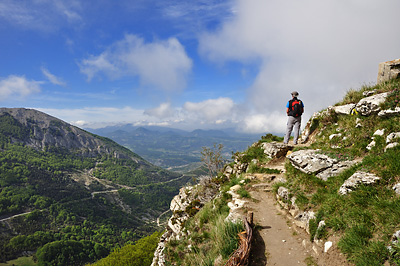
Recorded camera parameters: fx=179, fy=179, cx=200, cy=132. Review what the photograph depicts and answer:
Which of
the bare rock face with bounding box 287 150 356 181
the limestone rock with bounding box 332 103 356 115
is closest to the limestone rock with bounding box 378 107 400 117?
the limestone rock with bounding box 332 103 356 115

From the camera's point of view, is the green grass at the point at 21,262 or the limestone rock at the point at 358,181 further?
the green grass at the point at 21,262

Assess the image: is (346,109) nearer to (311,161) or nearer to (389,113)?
(389,113)

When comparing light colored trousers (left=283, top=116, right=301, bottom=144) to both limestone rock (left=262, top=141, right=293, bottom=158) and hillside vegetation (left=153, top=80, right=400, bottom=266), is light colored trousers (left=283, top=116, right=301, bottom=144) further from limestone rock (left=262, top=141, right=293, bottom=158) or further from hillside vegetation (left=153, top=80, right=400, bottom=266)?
hillside vegetation (left=153, top=80, right=400, bottom=266)

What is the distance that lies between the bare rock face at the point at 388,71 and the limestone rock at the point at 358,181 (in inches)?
392

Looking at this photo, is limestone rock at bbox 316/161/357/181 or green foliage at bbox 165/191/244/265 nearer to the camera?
green foliage at bbox 165/191/244/265

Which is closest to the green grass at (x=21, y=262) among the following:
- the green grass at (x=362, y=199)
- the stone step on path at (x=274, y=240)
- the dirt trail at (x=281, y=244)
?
the stone step on path at (x=274, y=240)

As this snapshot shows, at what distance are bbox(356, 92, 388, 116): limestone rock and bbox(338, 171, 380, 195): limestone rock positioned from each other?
18.9 feet

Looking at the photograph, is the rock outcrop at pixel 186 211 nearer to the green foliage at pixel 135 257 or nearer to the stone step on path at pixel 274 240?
the stone step on path at pixel 274 240

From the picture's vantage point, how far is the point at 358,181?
6305 mm

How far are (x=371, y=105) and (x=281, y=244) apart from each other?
30.9ft

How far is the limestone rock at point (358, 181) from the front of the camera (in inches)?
239

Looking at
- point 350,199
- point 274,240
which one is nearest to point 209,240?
point 274,240

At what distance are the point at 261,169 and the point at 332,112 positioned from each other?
7.10 m

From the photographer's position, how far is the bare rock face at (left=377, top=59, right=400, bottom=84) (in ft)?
38.3
